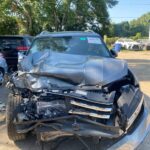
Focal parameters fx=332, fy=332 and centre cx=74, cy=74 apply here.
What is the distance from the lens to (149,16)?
397ft

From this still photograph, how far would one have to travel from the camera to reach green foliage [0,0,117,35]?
25.9 meters

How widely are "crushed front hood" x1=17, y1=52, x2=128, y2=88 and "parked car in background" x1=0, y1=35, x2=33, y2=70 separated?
7.46 meters

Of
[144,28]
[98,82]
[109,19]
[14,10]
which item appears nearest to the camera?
[98,82]

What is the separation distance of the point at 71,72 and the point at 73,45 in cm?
252

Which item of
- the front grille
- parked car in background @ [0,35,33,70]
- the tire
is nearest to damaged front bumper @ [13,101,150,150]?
the front grille

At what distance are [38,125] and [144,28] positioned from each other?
309ft

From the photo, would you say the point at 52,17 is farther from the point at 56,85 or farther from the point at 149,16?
the point at 149,16

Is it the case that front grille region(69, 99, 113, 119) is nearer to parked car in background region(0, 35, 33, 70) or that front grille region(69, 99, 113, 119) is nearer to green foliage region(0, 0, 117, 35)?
parked car in background region(0, 35, 33, 70)

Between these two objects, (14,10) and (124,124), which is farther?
(14,10)

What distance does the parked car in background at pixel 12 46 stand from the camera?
12.9 metres

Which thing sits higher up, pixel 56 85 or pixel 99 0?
pixel 99 0

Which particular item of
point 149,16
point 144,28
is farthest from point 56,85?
point 149,16

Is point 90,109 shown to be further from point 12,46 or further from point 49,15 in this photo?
point 49,15

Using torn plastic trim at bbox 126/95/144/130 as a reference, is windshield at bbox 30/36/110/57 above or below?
above
